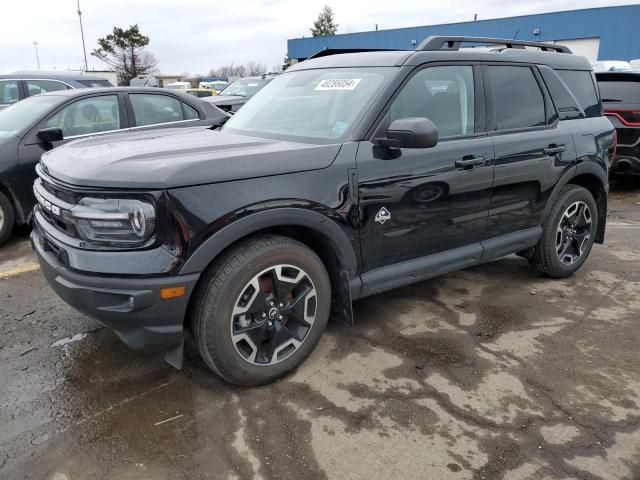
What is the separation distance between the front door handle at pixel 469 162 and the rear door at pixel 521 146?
0.19 metres

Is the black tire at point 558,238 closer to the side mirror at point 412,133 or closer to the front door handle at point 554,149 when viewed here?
the front door handle at point 554,149

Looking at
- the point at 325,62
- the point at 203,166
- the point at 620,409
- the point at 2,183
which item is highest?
the point at 325,62

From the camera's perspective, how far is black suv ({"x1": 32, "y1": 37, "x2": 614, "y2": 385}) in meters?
2.35

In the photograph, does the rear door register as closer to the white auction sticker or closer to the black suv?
the black suv

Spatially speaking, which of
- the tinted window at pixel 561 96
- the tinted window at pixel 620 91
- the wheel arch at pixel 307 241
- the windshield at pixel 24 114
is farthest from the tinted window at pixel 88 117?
the tinted window at pixel 620 91


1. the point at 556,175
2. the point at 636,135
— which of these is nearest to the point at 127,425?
the point at 556,175

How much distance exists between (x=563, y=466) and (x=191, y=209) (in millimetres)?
2054

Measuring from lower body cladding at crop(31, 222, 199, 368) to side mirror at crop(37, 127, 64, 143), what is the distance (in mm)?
3161

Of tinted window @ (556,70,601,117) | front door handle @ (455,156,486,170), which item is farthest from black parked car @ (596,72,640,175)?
front door handle @ (455,156,486,170)

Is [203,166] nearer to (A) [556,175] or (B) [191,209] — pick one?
(B) [191,209]

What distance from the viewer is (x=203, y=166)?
2.41 metres

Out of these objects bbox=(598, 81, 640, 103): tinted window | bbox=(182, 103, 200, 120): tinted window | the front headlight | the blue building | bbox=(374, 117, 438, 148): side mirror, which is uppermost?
the blue building

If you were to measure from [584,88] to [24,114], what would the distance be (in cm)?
568

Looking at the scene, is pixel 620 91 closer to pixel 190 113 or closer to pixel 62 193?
pixel 190 113
